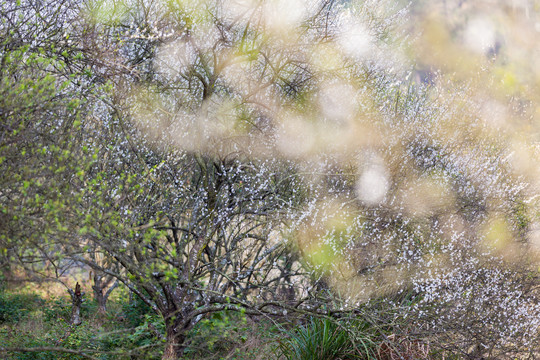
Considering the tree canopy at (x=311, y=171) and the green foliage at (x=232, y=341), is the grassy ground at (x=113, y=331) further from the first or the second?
the tree canopy at (x=311, y=171)

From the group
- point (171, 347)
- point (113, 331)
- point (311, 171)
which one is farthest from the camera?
point (311, 171)

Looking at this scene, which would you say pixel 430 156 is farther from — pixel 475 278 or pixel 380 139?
pixel 475 278

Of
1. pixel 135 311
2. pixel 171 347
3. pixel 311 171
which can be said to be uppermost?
pixel 311 171

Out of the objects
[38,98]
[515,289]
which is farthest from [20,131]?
[515,289]

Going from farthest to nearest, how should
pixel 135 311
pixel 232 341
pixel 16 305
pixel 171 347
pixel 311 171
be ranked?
pixel 16 305
pixel 135 311
pixel 311 171
pixel 232 341
pixel 171 347

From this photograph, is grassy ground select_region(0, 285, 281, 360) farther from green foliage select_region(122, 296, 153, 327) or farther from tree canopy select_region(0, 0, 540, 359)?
tree canopy select_region(0, 0, 540, 359)

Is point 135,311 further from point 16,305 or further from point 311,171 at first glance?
point 311,171

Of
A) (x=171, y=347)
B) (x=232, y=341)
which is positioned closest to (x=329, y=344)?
(x=171, y=347)

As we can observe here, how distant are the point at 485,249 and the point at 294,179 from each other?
374 centimetres

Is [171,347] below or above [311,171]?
below

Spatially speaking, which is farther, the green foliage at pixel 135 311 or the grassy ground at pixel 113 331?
the green foliage at pixel 135 311

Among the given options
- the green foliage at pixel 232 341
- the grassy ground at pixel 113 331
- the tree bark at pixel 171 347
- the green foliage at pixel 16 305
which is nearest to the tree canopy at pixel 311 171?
the tree bark at pixel 171 347

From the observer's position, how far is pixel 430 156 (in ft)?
30.8

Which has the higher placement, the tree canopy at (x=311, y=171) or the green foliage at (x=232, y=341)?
the tree canopy at (x=311, y=171)
